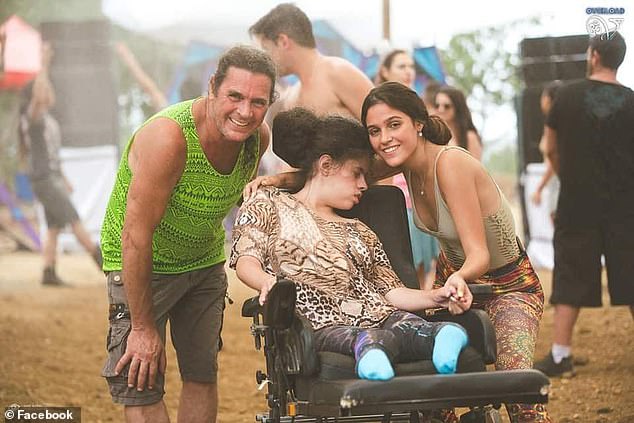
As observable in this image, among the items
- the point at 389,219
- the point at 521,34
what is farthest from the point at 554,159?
the point at 389,219

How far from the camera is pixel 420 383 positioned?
106 inches

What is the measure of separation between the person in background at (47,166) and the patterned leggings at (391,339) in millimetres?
4905

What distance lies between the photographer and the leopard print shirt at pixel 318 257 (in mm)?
3109

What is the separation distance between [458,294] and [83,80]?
4988 millimetres

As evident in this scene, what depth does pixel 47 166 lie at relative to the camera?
757 cm

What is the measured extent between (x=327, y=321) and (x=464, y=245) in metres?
0.47

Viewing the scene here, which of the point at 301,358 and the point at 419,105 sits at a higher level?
the point at 419,105

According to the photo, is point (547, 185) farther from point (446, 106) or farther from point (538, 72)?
point (446, 106)

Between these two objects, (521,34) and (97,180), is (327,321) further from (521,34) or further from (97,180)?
(97,180)

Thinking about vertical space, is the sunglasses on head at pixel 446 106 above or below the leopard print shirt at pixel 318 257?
above

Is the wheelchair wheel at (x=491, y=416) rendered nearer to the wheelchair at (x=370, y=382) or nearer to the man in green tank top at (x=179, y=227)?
the wheelchair at (x=370, y=382)

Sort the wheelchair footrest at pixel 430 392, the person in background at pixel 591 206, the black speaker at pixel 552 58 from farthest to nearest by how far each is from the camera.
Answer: the black speaker at pixel 552 58
the person in background at pixel 591 206
the wheelchair footrest at pixel 430 392

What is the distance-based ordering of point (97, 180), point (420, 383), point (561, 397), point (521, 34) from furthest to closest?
1. point (97, 180)
2. point (521, 34)
3. point (561, 397)
4. point (420, 383)

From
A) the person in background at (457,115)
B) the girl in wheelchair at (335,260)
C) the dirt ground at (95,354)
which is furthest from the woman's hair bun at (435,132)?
the person in background at (457,115)
